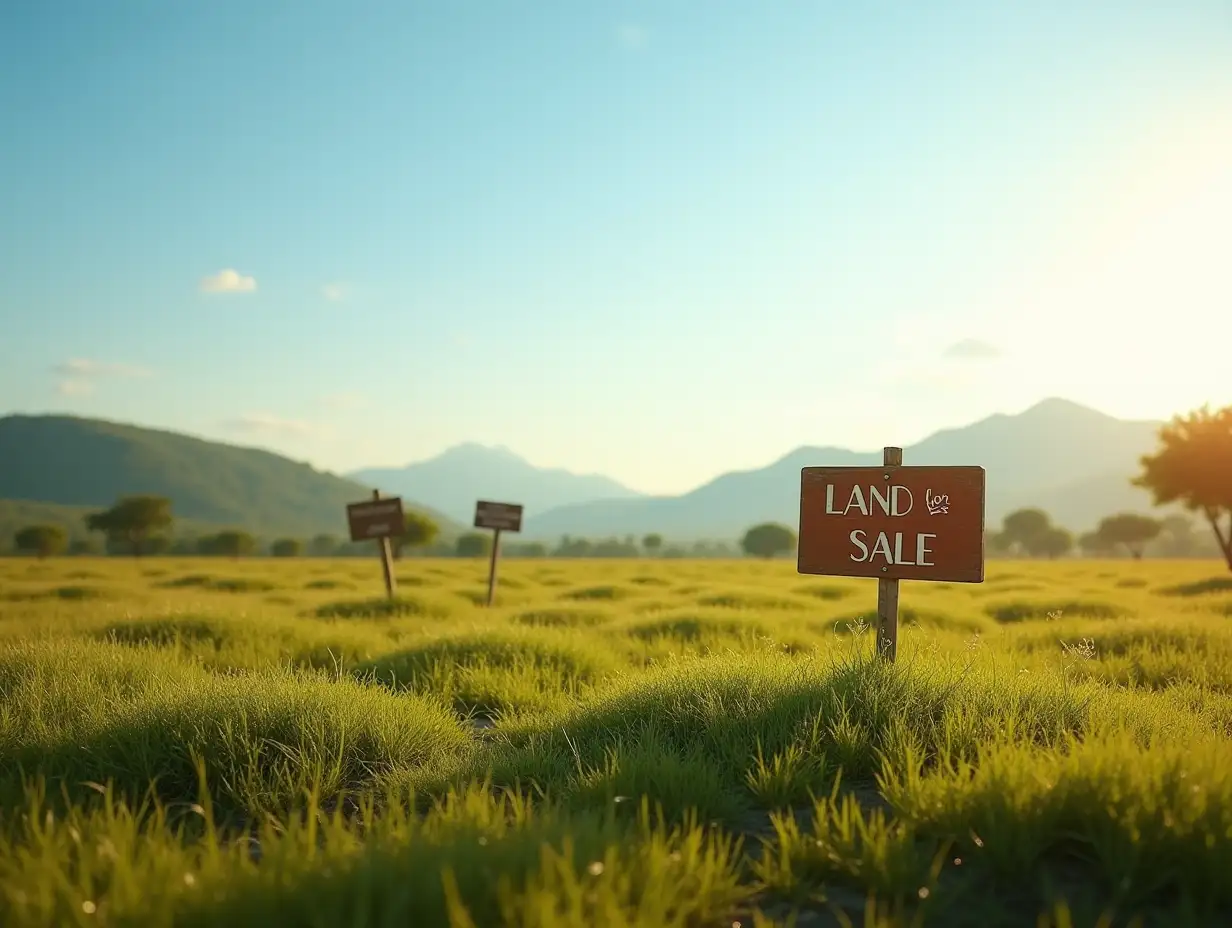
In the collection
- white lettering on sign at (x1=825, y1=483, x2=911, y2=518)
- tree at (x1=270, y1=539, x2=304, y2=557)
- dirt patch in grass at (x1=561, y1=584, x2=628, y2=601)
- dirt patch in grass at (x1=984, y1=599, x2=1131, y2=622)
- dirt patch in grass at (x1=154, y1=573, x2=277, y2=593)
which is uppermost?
white lettering on sign at (x1=825, y1=483, x2=911, y2=518)

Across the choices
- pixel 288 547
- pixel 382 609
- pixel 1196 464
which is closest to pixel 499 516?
pixel 382 609

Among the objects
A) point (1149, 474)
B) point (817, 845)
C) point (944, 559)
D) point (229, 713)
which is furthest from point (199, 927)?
point (1149, 474)

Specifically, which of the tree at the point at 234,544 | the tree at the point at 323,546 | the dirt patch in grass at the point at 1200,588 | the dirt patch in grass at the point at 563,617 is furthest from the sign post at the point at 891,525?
the tree at the point at 323,546

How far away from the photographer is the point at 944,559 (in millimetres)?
6750

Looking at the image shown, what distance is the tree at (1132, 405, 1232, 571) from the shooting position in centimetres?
3675

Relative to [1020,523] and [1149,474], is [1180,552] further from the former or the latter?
[1149,474]

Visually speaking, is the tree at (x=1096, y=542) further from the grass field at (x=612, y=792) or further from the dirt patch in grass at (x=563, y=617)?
the grass field at (x=612, y=792)

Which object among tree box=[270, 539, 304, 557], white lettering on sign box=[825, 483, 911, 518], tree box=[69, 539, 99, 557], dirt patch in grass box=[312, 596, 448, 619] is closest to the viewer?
white lettering on sign box=[825, 483, 911, 518]

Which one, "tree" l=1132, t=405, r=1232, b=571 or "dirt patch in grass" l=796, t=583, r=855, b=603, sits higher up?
"tree" l=1132, t=405, r=1232, b=571

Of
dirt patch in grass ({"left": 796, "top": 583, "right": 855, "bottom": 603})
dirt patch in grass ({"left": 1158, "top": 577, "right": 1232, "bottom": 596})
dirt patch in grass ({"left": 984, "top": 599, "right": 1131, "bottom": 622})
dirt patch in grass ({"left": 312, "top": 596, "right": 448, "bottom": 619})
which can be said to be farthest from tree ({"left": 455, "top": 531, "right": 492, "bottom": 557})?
dirt patch in grass ({"left": 984, "top": 599, "right": 1131, "bottom": 622})

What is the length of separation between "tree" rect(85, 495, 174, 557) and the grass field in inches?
3419

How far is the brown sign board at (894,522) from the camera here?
667cm

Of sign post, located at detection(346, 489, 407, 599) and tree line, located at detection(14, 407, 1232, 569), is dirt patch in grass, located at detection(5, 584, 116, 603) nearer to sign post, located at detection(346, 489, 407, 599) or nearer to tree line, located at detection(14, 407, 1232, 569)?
sign post, located at detection(346, 489, 407, 599)

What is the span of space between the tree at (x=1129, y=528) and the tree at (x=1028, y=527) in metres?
14.6
